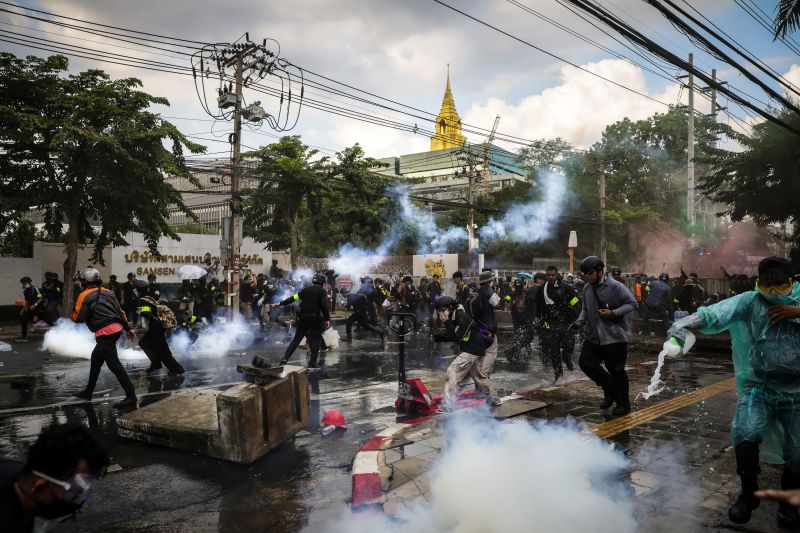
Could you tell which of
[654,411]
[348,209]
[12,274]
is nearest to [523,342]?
[654,411]

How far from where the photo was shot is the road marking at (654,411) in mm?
5641

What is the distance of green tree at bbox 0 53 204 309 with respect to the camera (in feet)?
51.5

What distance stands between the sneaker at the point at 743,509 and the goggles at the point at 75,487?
3.73 meters

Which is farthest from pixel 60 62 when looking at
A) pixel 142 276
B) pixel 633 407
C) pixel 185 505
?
pixel 633 407

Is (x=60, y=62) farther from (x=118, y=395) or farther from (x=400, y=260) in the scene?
(x=400, y=260)

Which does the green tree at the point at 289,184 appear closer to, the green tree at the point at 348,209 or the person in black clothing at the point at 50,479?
the green tree at the point at 348,209

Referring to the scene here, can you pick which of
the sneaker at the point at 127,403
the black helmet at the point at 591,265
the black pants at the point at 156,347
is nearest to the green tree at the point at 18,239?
the black pants at the point at 156,347

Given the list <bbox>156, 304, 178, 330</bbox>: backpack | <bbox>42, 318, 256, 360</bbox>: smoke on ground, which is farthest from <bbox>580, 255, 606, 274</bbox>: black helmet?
<bbox>42, 318, 256, 360</bbox>: smoke on ground

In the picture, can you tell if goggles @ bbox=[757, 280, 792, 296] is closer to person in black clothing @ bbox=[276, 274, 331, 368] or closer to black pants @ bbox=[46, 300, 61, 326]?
person in black clothing @ bbox=[276, 274, 331, 368]

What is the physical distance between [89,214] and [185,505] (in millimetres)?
17077

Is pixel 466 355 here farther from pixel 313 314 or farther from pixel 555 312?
pixel 313 314

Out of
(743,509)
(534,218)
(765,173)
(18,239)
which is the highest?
(534,218)

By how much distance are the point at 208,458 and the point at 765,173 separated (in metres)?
21.2

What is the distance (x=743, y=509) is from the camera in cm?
347
